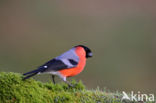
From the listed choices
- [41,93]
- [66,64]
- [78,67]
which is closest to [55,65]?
[66,64]

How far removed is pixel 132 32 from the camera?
18.8m

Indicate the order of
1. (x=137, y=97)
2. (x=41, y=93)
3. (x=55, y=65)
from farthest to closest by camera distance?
(x=137, y=97)
(x=55, y=65)
(x=41, y=93)

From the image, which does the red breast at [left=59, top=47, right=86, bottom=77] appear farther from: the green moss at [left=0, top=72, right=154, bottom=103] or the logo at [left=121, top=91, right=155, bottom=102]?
the logo at [left=121, top=91, right=155, bottom=102]

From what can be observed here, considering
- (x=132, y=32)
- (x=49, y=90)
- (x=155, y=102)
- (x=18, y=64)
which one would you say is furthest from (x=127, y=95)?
→ (x=132, y=32)

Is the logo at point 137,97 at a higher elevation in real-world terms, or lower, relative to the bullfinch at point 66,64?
lower

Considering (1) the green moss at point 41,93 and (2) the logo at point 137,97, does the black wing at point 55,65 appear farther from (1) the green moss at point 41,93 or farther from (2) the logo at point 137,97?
(2) the logo at point 137,97

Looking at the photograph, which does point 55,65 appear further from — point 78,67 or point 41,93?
point 41,93

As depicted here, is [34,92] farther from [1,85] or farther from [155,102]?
[155,102]

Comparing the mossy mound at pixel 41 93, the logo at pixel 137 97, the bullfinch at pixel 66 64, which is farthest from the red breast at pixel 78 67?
the logo at pixel 137 97

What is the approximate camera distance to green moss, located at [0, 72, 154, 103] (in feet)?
13.7

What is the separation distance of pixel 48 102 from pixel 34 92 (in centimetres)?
20

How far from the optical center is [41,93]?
14.3 ft

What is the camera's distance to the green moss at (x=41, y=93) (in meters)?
4.17

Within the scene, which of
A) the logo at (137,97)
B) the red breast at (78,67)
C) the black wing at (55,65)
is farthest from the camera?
the logo at (137,97)
